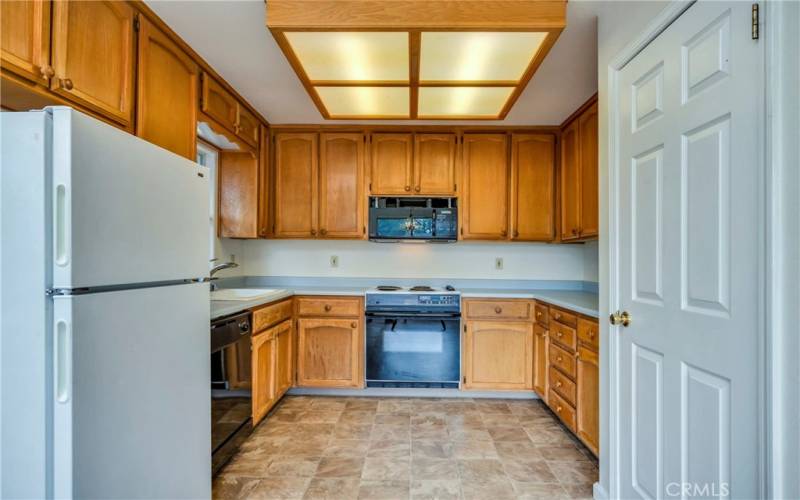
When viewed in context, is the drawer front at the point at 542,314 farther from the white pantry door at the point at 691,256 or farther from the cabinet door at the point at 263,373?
the cabinet door at the point at 263,373

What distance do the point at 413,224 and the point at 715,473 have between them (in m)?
2.31

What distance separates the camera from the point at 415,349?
112 inches

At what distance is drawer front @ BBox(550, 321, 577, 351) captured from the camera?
2.20 metres

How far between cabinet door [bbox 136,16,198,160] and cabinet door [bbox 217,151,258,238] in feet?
3.11

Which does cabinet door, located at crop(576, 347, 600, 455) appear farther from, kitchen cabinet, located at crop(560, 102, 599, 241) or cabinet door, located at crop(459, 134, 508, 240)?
cabinet door, located at crop(459, 134, 508, 240)

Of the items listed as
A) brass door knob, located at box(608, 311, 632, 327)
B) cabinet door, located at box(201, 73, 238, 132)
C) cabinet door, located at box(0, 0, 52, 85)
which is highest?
cabinet door, located at box(201, 73, 238, 132)

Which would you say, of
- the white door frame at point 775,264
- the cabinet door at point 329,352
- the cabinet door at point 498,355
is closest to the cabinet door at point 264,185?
the cabinet door at point 329,352

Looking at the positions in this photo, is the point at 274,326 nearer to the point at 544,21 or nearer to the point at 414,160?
the point at 414,160

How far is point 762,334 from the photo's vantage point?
894 millimetres

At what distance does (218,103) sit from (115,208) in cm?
151

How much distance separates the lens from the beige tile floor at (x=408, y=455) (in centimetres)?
177

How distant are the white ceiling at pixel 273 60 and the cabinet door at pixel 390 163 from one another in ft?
1.99

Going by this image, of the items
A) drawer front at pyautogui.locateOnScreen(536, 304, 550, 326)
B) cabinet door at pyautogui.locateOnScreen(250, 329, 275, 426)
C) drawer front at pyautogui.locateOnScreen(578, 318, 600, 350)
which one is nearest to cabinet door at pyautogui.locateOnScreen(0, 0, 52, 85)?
cabinet door at pyautogui.locateOnScreen(250, 329, 275, 426)

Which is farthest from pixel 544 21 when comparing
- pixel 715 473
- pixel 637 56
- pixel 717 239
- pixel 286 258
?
pixel 286 258
